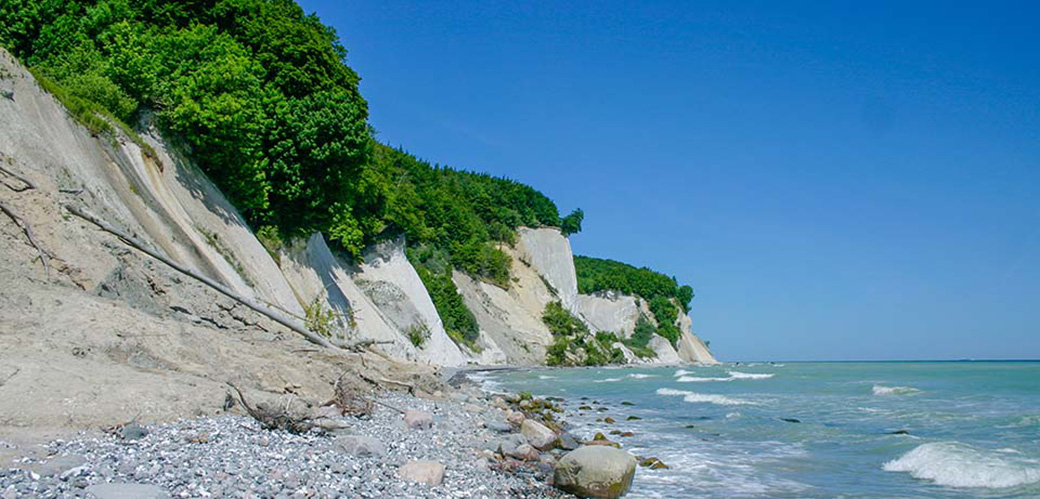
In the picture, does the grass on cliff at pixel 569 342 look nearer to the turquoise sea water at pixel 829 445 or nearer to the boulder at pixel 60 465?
the turquoise sea water at pixel 829 445

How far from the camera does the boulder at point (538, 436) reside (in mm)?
11969

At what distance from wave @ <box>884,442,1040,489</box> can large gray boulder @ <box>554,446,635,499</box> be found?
6002 millimetres

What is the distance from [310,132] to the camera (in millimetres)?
23031

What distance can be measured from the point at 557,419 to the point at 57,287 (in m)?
12.4

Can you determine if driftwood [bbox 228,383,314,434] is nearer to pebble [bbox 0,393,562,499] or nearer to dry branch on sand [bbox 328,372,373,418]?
pebble [bbox 0,393,562,499]

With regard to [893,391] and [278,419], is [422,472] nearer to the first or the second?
[278,419]

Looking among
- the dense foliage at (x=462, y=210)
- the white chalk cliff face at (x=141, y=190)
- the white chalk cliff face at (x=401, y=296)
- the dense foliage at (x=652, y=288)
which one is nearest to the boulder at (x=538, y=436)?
the white chalk cliff face at (x=141, y=190)

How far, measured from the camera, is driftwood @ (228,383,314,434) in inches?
318

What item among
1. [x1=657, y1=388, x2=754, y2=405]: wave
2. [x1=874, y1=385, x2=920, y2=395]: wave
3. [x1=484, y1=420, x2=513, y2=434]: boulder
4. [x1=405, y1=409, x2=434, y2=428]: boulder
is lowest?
[x1=657, y1=388, x2=754, y2=405]: wave

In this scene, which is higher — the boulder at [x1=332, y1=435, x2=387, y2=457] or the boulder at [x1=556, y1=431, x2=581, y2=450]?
the boulder at [x1=332, y1=435, x2=387, y2=457]

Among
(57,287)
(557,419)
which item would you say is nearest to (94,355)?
(57,287)

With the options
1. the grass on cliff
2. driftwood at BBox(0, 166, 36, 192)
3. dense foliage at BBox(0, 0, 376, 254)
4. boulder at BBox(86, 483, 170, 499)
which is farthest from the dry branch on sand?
the grass on cliff

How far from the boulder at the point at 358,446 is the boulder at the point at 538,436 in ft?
13.7

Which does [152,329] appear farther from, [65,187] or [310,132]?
[310,132]
